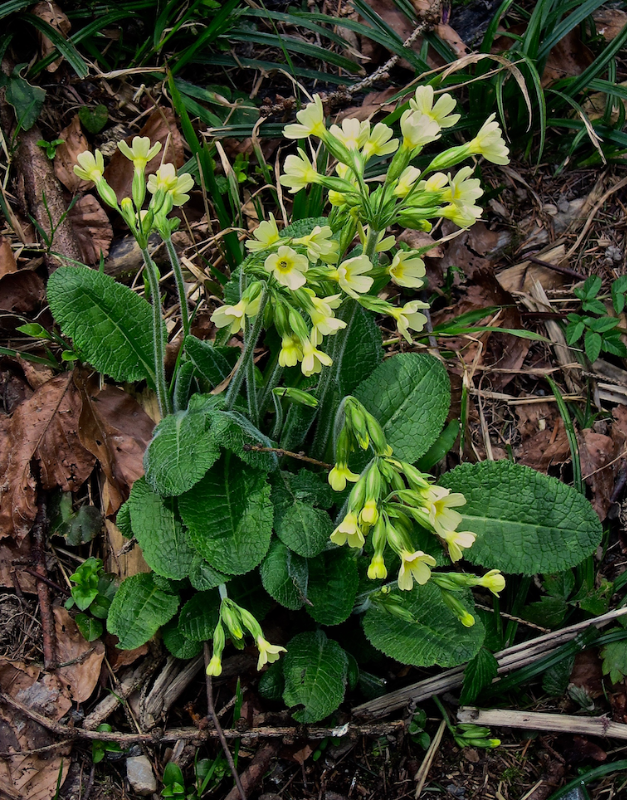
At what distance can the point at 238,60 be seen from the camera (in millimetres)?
3764

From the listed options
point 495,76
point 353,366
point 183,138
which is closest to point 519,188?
point 495,76

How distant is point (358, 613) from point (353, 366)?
3.58ft

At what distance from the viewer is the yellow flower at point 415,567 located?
2195 mm

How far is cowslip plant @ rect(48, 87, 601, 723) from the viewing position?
222cm

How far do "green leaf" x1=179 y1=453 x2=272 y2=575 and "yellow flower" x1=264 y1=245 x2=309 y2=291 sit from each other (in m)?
0.93

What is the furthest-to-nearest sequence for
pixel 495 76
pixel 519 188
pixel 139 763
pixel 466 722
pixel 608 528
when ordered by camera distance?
pixel 519 188
pixel 495 76
pixel 608 528
pixel 466 722
pixel 139 763

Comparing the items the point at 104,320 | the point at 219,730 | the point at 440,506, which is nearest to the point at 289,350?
the point at 440,506

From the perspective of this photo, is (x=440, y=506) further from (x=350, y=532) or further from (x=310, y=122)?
(x=310, y=122)

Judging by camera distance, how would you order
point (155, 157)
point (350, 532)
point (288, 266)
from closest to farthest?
point (288, 266), point (350, 532), point (155, 157)

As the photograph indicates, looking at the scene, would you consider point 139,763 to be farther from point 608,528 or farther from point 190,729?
point 608,528

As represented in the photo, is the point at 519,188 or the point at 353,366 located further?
the point at 519,188

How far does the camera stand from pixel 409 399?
299 cm

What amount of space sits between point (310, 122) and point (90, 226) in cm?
176

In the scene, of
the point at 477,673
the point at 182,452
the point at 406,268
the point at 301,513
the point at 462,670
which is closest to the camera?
Result: the point at 406,268
